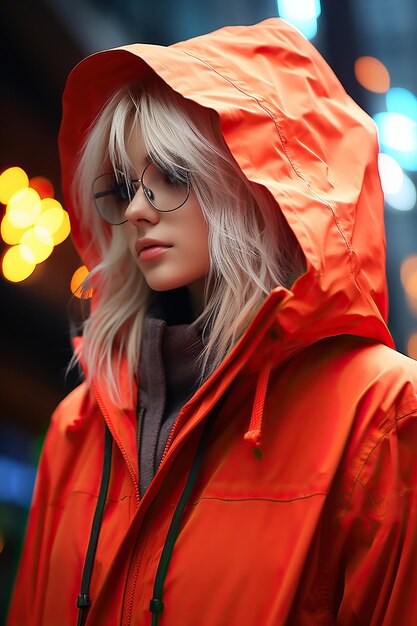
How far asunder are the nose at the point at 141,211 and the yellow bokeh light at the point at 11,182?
99 cm

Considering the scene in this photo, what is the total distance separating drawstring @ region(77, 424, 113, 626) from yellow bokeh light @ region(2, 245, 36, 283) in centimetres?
102

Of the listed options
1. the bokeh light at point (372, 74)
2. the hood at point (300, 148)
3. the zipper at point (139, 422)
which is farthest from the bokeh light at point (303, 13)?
the zipper at point (139, 422)

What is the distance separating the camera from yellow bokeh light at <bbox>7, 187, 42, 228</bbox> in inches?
→ 81.5

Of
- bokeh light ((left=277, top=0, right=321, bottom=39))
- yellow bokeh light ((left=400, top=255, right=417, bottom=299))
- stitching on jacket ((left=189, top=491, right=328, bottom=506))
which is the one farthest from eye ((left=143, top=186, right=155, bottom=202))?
yellow bokeh light ((left=400, top=255, right=417, bottom=299))

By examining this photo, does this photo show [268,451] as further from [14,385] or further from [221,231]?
[14,385]

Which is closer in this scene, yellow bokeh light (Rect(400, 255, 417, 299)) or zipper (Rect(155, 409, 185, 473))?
zipper (Rect(155, 409, 185, 473))

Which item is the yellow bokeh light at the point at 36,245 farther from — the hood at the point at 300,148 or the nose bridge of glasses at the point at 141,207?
the nose bridge of glasses at the point at 141,207

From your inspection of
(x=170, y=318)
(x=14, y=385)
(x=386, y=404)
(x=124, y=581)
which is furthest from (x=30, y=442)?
(x=386, y=404)

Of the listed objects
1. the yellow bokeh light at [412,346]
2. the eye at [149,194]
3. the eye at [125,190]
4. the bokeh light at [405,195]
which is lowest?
the yellow bokeh light at [412,346]

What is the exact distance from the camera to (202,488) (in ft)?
3.47

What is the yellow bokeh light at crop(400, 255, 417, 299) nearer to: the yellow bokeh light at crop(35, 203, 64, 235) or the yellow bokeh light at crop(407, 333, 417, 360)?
the yellow bokeh light at crop(407, 333, 417, 360)

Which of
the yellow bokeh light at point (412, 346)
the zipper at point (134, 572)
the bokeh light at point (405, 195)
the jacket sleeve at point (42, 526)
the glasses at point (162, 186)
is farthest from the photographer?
the yellow bokeh light at point (412, 346)

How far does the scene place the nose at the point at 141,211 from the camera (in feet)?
3.76

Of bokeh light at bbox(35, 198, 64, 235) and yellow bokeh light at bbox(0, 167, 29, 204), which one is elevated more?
yellow bokeh light at bbox(0, 167, 29, 204)
